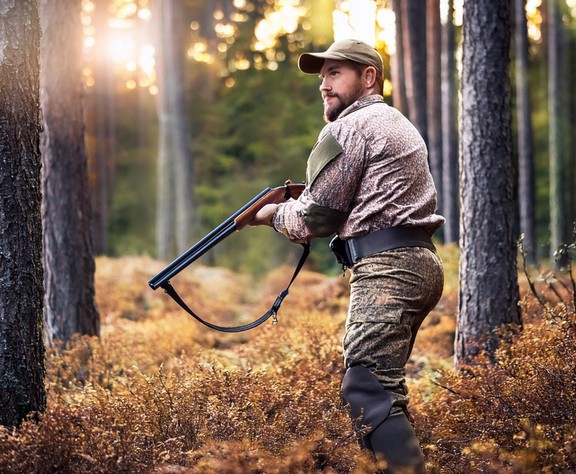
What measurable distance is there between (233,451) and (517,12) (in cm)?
1604

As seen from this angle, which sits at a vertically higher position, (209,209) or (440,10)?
(440,10)

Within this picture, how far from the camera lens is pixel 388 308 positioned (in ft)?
13.1

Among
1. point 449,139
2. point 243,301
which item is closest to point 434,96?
point 449,139

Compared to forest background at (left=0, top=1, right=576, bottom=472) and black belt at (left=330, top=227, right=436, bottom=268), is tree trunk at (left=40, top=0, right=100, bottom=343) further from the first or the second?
black belt at (left=330, top=227, right=436, bottom=268)

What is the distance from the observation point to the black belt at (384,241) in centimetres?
408

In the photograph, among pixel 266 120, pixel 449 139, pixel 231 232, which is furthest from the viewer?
pixel 266 120

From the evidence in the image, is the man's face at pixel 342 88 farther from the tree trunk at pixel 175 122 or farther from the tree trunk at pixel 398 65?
the tree trunk at pixel 175 122

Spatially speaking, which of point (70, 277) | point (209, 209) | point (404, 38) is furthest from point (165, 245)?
point (70, 277)

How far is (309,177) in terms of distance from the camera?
415cm

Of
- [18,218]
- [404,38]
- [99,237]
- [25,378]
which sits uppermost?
[404,38]

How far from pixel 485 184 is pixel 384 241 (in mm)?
2762

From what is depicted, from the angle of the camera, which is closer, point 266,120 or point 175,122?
point 175,122

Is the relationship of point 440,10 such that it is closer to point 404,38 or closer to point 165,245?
point 404,38

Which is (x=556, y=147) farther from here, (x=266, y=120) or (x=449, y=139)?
(x=266, y=120)
